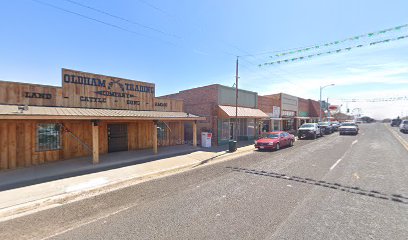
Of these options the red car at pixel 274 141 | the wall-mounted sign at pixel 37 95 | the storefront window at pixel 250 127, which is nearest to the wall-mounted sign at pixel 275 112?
the storefront window at pixel 250 127

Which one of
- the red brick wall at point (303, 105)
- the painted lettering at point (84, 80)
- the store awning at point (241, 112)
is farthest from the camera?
the red brick wall at point (303, 105)

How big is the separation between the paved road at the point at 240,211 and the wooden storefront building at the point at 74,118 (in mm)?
5431

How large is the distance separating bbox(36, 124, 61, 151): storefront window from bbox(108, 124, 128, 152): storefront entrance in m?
2.94

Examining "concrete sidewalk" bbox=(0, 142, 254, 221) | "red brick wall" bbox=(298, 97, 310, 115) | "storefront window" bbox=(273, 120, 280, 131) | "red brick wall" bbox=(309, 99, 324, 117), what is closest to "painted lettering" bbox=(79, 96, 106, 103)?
"concrete sidewalk" bbox=(0, 142, 254, 221)

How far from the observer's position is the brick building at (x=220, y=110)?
18531mm

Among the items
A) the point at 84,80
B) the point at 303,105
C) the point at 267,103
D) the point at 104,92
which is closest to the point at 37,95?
the point at 84,80

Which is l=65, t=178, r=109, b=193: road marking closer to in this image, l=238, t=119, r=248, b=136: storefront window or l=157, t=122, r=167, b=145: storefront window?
l=157, t=122, r=167, b=145: storefront window

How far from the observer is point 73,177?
8273mm

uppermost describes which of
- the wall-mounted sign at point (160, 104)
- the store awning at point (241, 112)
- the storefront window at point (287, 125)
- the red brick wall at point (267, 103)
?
the red brick wall at point (267, 103)

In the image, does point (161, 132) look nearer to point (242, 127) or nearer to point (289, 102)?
point (242, 127)

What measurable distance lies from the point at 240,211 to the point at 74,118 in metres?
8.81

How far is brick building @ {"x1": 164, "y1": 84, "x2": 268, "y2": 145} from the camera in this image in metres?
18.5

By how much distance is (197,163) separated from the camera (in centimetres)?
1105

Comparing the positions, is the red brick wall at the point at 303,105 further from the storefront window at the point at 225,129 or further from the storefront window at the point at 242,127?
the storefront window at the point at 225,129
